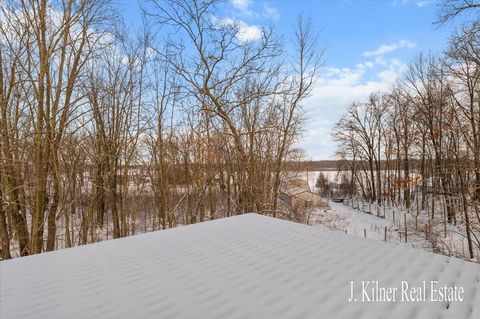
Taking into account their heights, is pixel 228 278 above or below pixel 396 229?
above

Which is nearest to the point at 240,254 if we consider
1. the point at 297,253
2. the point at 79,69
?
the point at 297,253

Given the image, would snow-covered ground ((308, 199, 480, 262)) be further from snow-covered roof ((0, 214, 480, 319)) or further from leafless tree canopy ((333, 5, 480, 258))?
snow-covered roof ((0, 214, 480, 319))

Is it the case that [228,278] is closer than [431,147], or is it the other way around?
[228,278]

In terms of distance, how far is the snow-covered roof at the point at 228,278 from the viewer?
1.14m

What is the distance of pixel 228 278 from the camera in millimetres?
1506

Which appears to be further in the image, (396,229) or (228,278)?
(396,229)

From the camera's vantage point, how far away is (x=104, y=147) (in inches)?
244

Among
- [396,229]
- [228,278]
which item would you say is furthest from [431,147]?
[228,278]

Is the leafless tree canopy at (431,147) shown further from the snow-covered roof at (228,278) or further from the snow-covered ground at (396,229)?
the snow-covered roof at (228,278)

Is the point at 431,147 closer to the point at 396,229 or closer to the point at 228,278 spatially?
the point at 396,229

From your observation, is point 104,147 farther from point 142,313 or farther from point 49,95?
point 142,313

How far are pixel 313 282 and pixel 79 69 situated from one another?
5710 millimetres

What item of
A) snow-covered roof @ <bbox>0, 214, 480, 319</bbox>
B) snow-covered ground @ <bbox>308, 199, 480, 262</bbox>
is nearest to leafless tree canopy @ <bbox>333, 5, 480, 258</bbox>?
snow-covered ground @ <bbox>308, 199, 480, 262</bbox>

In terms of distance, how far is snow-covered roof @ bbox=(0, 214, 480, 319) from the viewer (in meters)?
1.14
